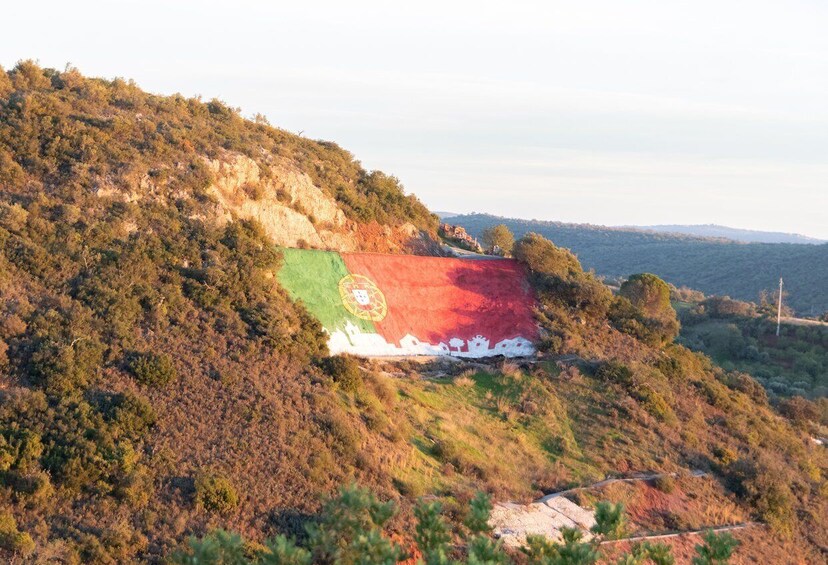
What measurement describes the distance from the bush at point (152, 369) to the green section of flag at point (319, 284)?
26.0 ft

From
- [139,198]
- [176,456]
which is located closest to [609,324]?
[139,198]

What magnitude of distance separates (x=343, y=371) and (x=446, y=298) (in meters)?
9.12

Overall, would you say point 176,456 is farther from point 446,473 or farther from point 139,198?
point 139,198

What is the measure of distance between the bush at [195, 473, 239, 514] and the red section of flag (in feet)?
42.3

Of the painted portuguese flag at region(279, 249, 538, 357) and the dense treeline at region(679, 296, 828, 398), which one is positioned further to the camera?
the dense treeline at region(679, 296, 828, 398)

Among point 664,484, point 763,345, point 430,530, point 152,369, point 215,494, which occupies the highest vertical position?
point 152,369

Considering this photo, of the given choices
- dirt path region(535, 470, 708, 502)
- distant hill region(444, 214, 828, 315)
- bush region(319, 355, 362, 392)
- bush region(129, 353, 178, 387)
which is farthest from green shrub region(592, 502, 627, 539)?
distant hill region(444, 214, 828, 315)

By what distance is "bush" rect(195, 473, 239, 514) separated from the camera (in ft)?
56.3

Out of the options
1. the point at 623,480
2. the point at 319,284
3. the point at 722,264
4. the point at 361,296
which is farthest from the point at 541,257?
the point at 722,264

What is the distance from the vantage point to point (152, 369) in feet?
67.5

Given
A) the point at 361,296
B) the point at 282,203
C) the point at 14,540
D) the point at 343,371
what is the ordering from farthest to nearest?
the point at 282,203
the point at 361,296
the point at 343,371
the point at 14,540

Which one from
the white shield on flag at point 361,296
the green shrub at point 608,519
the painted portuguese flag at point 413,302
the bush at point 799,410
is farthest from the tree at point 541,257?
the green shrub at point 608,519

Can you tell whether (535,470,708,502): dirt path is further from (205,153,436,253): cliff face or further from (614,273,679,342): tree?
(205,153,436,253): cliff face

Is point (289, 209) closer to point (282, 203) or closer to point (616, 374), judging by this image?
point (282, 203)
